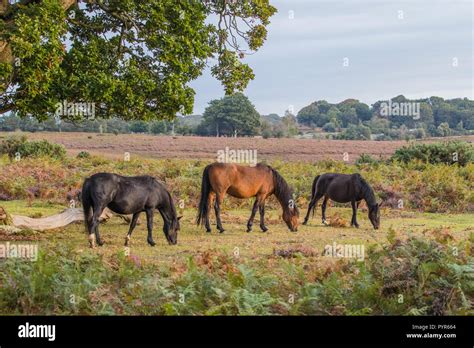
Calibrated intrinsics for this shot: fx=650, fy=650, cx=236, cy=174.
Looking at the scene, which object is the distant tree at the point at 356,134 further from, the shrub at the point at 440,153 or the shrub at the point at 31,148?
A: the shrub at the point at 31,148

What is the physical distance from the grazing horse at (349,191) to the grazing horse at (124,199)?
719cm

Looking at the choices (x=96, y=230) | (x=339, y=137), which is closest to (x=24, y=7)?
(x=96, y=230)

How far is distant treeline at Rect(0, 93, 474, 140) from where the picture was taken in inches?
2995

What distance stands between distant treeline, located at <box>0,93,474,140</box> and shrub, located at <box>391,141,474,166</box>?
22.7m

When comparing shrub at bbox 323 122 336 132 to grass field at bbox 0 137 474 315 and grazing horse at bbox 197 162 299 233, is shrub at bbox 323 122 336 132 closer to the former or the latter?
grazing horse at bbox 197 162 299 233

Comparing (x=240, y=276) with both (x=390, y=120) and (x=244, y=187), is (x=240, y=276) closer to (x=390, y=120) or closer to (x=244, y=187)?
(x=244, y=187)

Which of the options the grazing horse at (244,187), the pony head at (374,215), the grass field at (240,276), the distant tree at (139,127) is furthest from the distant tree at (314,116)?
the grass field at (240,276)

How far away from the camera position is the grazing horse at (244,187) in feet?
68.9

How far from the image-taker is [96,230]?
17.6 metres

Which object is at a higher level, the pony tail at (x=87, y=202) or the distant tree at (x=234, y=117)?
the distant tree at (x=234, y=117)

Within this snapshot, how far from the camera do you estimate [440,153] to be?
41781mm
